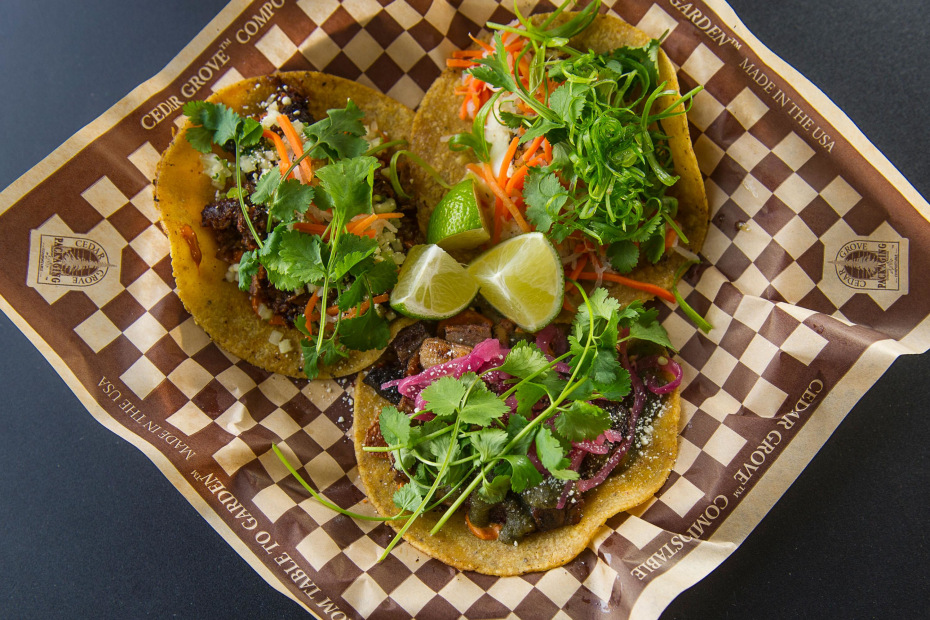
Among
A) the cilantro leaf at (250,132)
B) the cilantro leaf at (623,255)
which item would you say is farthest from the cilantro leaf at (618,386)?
the cilantro leaf at (250,132)

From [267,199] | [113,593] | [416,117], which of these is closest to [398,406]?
Result: [267,199]

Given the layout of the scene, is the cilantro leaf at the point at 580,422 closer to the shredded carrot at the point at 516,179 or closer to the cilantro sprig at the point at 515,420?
the cilantro sprig at the point at 515,420

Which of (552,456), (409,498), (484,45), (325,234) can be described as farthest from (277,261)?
(484,45)

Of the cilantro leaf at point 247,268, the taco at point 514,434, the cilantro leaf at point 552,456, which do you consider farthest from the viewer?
the cilantro leaf at point 247,268

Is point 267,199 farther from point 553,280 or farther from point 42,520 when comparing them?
point 42,520

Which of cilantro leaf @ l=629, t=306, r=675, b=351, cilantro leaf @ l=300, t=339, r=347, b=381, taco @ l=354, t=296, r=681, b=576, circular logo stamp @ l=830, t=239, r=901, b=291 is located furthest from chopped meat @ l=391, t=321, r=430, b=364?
circular logo stamp @ l=830, t=239, r=901, b=291

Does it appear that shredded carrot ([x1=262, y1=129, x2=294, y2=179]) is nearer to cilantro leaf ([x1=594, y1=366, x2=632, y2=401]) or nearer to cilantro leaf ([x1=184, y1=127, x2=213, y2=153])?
cilantro leaf ([x1=184, y1=127, x2=213, y2=153])
